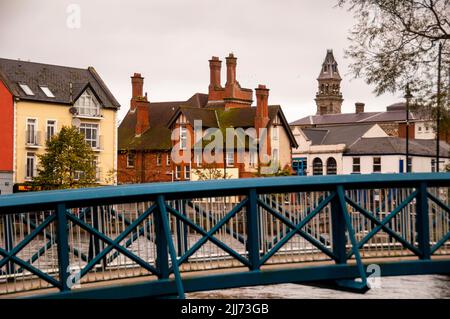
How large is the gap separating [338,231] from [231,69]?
77.8 m

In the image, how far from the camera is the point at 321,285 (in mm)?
17766

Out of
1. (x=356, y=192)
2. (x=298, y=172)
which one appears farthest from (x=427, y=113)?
(x=298, y=172)

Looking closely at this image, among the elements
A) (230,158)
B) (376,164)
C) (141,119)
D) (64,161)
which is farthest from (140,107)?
(64,161)

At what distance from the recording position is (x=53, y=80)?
78.7 meters

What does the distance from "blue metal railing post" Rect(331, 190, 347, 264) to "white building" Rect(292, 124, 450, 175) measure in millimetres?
83892

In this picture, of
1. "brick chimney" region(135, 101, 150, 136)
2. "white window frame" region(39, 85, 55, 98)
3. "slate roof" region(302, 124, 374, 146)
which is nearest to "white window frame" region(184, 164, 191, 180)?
"brick chimney" region(135, 101, 150, 136)

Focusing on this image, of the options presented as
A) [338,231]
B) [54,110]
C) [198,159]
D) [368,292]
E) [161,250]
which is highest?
[54,110]

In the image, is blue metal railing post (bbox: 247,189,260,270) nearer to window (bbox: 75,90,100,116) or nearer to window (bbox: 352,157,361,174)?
window (bbox: 75,90,100,116)

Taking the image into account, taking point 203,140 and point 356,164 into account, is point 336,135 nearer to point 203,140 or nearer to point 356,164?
point 356,164

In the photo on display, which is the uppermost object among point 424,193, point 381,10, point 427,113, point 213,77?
point 213,77

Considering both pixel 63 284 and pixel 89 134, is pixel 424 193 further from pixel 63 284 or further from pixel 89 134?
pixel 89 134

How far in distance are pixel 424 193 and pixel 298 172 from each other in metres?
92.3

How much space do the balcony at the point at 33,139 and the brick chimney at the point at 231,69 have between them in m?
24.4

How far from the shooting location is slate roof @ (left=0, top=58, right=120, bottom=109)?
75125mm
